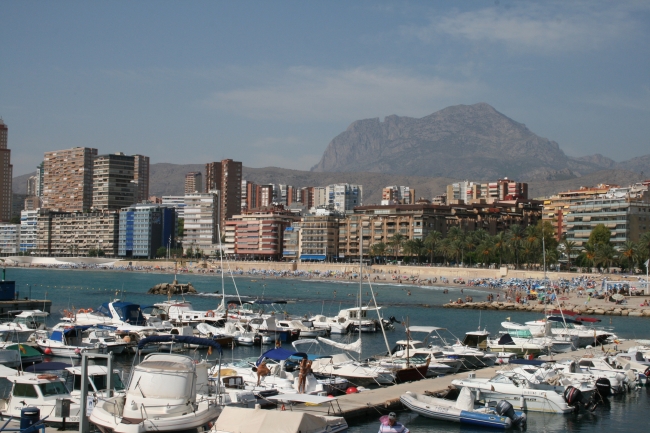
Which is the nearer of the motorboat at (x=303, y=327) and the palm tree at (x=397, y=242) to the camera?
the motorboat at (x=303, y=327)

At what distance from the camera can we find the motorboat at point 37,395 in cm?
2162

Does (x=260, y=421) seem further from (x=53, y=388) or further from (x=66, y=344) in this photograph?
(x=66, y=344)

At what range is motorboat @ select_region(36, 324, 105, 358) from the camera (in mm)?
39375

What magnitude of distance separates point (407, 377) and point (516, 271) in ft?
310

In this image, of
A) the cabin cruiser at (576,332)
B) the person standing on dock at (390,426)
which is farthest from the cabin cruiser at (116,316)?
the person standing on dock at (390,426)

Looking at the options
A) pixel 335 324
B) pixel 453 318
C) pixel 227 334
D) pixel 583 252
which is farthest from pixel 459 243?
pixel 227 334

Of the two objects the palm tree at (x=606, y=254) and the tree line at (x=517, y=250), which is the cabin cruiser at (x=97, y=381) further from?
the palm tree at (x=606, y=254)

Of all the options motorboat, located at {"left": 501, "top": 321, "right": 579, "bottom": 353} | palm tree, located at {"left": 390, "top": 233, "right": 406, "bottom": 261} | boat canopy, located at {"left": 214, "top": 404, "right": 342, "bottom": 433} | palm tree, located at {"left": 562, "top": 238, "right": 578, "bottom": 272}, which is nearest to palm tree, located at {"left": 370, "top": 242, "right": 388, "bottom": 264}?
palm tree, located at {"left": 390, "top": 233, "right": 406, "bottom": 261}

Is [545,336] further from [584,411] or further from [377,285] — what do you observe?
[377,285]

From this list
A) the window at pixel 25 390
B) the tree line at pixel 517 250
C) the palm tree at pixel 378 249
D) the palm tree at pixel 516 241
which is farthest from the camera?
the palm tree at pixel 378 249

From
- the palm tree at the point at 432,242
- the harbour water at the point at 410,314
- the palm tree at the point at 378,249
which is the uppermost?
the palm tree at the point at 432,242

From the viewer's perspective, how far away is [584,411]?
93.7 ft

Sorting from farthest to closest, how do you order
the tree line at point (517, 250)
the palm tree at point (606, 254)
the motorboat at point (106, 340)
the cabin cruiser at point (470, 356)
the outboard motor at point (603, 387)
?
the tree line at point (517, 250) < the palm tree at point (606, 254) < the motorboat at point (106, 340) < the cabin cruiser at point (470, 356) < the outboard motor at point (603, 387)

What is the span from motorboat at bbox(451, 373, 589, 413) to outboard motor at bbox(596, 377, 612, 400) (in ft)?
5.26
